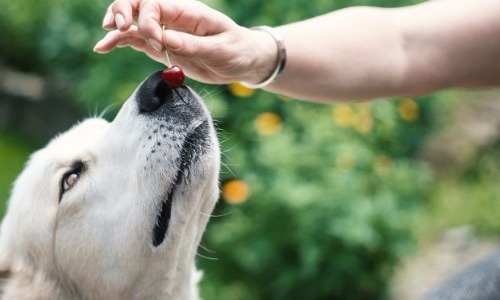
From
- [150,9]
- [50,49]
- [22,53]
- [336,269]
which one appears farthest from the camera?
[22,53]

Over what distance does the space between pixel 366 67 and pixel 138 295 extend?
1.05 m

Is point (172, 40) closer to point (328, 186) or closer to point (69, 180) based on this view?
point (69, 180)

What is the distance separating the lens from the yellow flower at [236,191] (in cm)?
461

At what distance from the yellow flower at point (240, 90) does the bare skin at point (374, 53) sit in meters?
2.11

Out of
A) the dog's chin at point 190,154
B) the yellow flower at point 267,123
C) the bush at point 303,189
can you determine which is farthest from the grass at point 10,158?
the dog's chin at point 190,154

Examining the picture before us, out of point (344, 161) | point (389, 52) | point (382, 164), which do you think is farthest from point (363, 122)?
point (389, 52)

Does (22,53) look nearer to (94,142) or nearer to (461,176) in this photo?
(461,176)

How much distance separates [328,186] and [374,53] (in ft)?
5.87

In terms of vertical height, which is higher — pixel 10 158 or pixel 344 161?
pixel 344 161

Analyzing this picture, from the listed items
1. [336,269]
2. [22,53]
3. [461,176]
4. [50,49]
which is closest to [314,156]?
[336,269]

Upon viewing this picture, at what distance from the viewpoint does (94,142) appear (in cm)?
279

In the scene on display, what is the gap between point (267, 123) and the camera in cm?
486

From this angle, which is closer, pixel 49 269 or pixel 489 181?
pixel 49 269

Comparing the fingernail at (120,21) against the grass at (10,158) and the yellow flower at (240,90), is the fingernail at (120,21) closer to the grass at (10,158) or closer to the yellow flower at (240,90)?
the yellow flower at (240,90)
